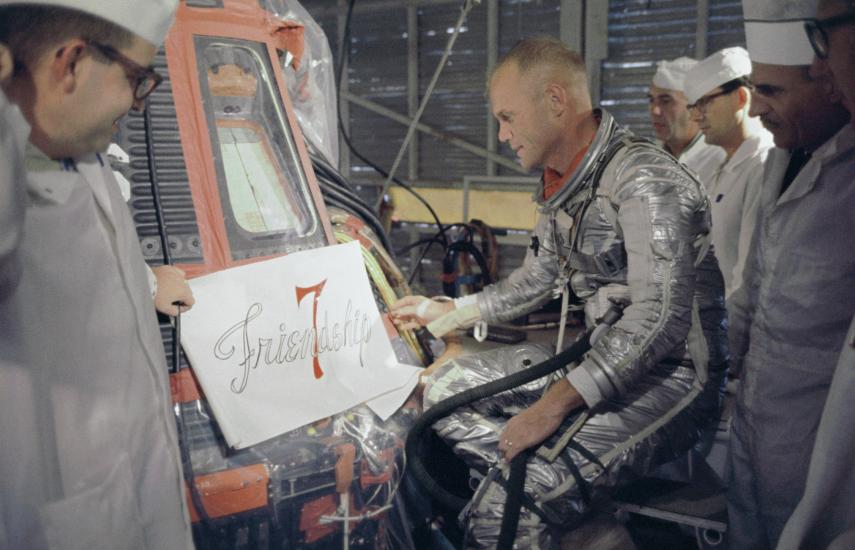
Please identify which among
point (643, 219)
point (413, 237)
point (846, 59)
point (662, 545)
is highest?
point (846, 59)

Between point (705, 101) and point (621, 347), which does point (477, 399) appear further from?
point (705, 101)

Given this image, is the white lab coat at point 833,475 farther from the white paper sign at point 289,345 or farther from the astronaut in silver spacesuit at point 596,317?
the white paper sign at point 289,345

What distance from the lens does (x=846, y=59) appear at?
118cm

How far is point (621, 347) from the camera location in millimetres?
1860

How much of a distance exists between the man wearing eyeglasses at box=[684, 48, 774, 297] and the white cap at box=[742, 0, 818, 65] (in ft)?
5.77

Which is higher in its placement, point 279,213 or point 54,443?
point 279,213

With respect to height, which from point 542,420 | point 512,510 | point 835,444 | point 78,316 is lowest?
point 512,510

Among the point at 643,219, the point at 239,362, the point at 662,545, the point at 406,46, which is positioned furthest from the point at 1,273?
the point at 406,46

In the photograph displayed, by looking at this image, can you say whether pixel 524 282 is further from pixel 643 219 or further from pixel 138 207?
pixel 138 207

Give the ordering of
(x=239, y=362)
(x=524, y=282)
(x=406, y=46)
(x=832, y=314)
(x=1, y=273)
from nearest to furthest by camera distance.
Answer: (x=1, y=273) → (x=832, y=314) → (x=239, y=362) → (x=524, y=282) → (x=406, y=46)

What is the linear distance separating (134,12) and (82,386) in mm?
563

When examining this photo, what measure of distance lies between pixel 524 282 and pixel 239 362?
1.08 metres

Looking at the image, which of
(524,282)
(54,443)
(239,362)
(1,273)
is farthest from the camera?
(524,282)

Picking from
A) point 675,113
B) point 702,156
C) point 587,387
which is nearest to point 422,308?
point 587,387
